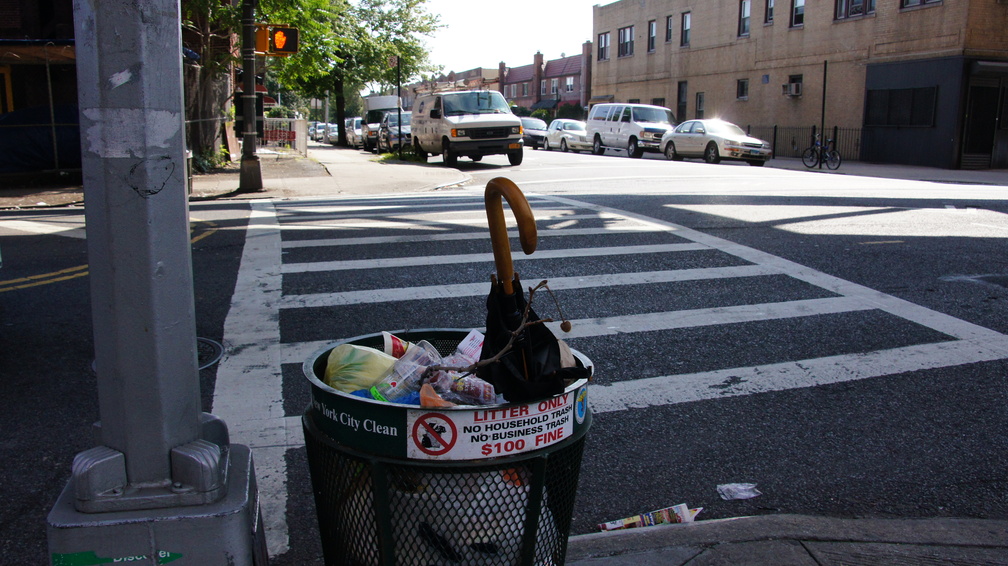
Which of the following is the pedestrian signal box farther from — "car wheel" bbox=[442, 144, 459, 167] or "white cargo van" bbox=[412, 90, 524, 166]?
"car wheel" bbox=[442, 144, 459, 167]

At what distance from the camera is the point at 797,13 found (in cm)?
3369

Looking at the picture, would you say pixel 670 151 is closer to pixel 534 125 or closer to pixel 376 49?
pixel 534 125

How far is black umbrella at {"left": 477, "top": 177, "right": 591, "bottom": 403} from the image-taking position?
196 centimetres

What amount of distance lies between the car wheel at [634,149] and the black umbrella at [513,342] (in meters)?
30.5

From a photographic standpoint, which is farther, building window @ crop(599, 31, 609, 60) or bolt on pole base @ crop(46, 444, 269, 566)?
building window @ crop(599, 31, 609, 60)

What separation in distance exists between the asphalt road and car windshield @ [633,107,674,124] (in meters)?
21.6

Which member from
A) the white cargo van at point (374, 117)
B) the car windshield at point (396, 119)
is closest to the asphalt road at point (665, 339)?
the white cargo van at point (374, 117)

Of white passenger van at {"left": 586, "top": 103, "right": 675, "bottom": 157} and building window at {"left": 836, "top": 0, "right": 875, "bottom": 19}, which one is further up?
building window at {"left": 836, "top": 0, "right": 875, "bottom": 19}

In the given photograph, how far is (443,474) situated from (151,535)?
73cm

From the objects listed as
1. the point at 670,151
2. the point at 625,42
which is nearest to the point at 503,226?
the point at 670,151

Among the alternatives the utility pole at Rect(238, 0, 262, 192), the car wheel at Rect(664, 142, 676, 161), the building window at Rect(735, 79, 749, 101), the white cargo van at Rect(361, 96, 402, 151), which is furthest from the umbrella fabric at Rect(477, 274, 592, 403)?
the building window at Rect(735, 79, 749, 101)

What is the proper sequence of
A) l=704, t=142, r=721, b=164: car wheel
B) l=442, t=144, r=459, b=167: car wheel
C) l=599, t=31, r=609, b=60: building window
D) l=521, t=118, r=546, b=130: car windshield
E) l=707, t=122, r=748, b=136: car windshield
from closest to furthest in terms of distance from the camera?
1. l=442, t=144, r=459, b=167: car wheel
2. l=704, t=142, r=721, b=164: car wheel
3. l=707, t=122, r=748, b=136: car windshield
4. l=521, t=118, r=546, b=130: car windshield
5. l=599, t=31, r=609, b=60: building window

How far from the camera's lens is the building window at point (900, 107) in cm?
2698

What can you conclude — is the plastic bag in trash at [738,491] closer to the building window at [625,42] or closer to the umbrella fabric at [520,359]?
the umbrella fabric at [520,359]
